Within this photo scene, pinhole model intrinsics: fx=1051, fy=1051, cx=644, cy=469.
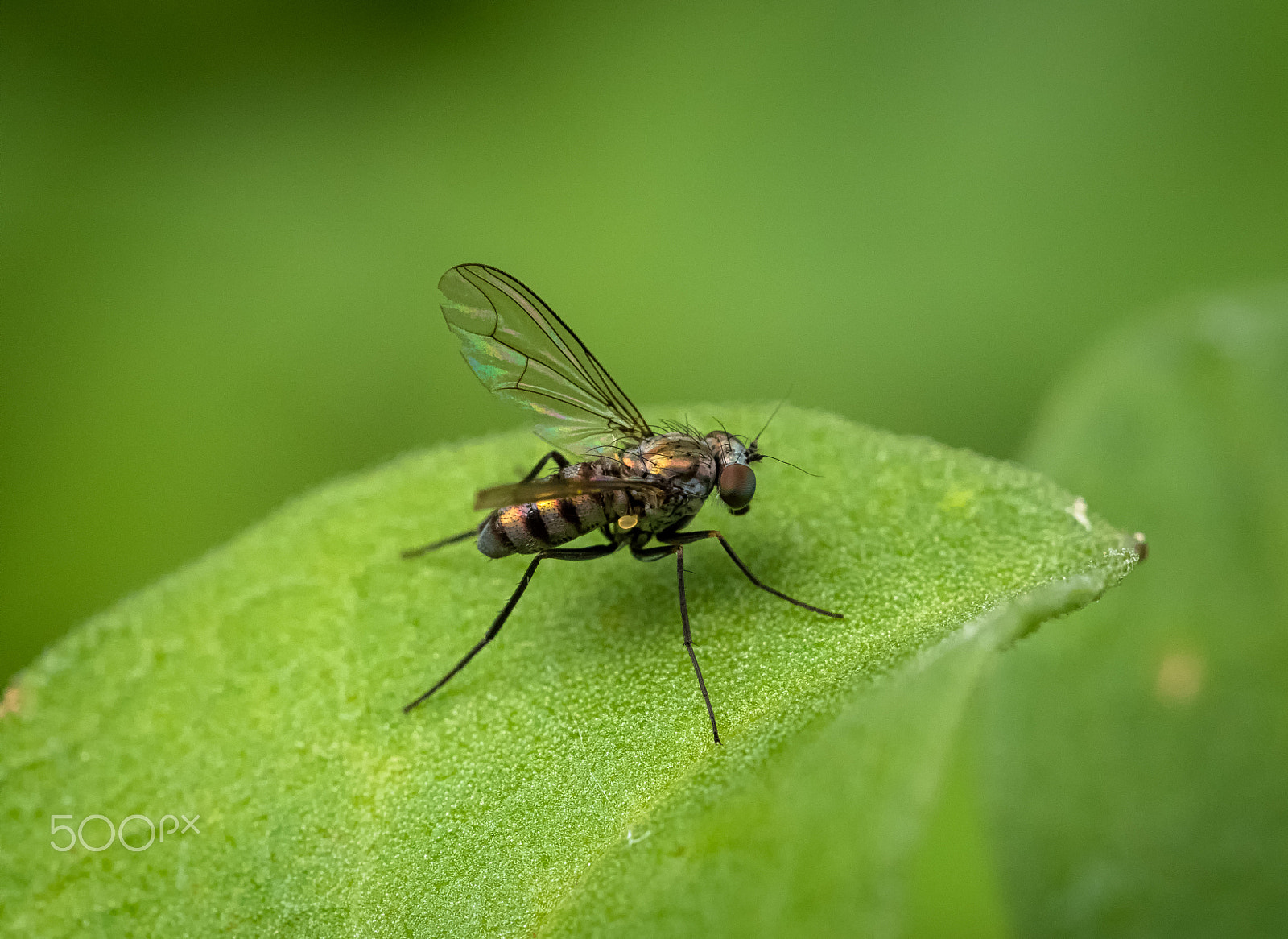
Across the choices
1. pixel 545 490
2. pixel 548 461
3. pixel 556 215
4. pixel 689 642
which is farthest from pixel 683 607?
pixel 556 215

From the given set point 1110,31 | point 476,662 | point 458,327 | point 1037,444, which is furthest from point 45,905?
point 1110,31

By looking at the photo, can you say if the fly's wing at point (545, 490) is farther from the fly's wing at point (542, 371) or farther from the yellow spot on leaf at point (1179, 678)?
the yellow spot on leaf at point (1179, 678)

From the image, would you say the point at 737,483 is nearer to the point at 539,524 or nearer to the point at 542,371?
the point at 539,524

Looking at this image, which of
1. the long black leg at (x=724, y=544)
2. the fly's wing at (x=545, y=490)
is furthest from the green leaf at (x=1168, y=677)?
the fly's wing at (x=545, y=490)

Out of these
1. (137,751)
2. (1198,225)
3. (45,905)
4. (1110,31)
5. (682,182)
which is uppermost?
(1110,31)

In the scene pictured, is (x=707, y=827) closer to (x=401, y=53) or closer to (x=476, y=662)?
(x=476, y=662)

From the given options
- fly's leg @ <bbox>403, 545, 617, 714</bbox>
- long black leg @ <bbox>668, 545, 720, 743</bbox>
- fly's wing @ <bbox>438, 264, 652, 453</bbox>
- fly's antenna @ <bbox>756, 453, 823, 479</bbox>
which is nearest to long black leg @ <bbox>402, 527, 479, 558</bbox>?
fly's leg @ <bbox>403, 545, 617, 714</bbox>
